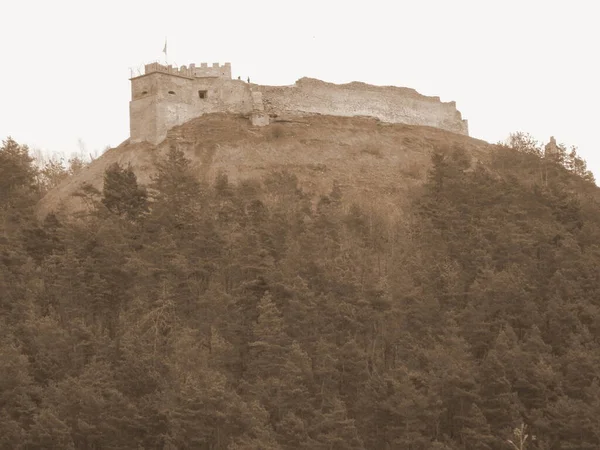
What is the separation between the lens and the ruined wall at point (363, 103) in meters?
55.3

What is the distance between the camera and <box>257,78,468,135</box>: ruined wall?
55.3m

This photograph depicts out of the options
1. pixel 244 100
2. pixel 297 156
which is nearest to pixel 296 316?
pixel 297 156

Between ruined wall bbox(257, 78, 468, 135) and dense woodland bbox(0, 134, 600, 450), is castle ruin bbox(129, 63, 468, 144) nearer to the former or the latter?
ruined wall bbox(257, 78, 468, 135)

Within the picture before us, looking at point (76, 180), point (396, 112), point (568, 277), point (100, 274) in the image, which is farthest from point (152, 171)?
point (568, 277)

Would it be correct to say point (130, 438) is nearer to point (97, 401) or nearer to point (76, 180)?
point (97, 401)

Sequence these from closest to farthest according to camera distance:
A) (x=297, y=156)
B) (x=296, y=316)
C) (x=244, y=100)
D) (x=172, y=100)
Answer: (x=296, y=316) → (x=172, y=100) → (x=297, y=156) → (x=244, y=100)

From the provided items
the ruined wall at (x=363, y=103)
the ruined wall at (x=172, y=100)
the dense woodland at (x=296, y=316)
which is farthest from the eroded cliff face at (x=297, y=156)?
the dense woodland at (x=296, y=316)

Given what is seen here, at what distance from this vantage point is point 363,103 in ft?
191

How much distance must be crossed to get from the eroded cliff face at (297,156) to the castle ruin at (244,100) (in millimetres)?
598

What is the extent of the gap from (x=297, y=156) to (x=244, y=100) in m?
4.74

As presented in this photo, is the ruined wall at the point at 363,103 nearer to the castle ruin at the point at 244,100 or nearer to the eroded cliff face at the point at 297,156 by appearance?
the castle ruin at the point at 244,100

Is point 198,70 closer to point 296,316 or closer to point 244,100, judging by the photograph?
point 244,100

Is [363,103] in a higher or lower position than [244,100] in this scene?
higher

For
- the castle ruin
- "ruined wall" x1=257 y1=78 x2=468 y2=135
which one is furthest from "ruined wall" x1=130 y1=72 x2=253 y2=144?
"ruined wall" x1=257 y1=78 x2=468 y2=135
